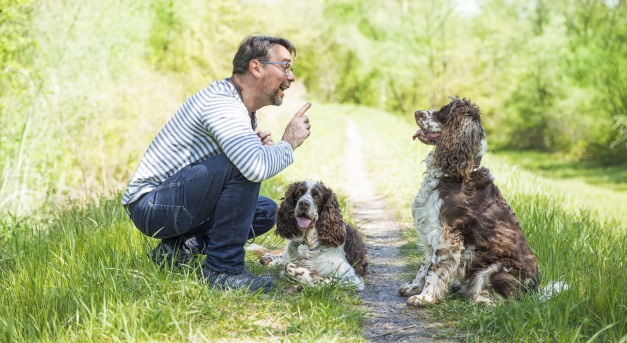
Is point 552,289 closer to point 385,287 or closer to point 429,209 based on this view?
point 429,209

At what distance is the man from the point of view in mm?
4152

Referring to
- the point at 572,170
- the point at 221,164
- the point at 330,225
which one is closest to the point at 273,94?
the point at 221,164

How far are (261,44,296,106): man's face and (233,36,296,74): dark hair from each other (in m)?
0.05

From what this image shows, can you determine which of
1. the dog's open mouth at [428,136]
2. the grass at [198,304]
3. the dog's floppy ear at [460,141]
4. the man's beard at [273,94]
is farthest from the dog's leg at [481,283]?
Result: the man's beard at [273,94]

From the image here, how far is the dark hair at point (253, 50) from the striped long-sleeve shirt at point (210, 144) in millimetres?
214

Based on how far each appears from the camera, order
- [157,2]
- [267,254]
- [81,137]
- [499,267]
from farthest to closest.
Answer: [157,2]
[81,137]
[267,254]
[499,267]

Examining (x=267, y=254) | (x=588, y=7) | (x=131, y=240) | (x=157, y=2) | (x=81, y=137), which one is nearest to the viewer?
(x=131, y=240)

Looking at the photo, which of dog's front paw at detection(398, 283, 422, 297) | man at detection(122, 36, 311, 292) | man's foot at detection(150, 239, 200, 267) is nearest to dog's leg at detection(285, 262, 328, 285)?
man at detection(122, 36, 311, 292)

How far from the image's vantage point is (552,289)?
3.93 meters

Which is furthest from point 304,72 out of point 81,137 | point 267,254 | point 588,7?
point 267,254

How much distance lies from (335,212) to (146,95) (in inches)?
544

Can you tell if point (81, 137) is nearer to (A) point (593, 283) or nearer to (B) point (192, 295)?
(B) point (192, 295)

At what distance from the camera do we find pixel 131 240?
4953 mm

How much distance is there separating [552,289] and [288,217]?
220cm
